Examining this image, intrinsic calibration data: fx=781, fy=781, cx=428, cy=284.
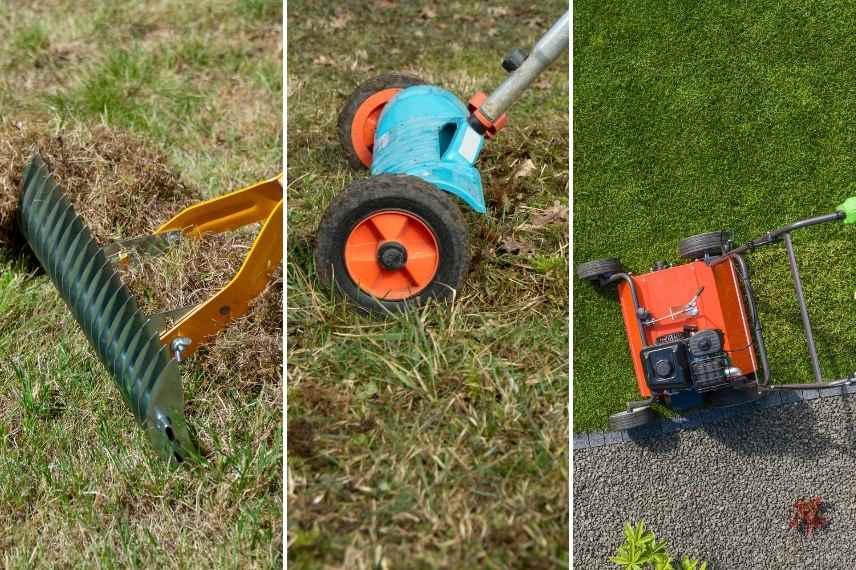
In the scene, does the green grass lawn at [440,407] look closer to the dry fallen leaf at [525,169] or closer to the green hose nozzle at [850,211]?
the dry fallen leaf at [525,169]

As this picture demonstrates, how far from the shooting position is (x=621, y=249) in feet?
12.5

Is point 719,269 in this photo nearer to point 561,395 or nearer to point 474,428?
point 561,395

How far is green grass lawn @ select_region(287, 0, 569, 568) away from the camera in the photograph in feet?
5.47

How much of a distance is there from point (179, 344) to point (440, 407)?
0.93 m

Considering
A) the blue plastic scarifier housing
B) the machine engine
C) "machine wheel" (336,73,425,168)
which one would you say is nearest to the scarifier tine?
the blue plastic scarifier housing

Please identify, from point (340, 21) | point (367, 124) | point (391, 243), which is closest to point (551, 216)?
point (367, 124)

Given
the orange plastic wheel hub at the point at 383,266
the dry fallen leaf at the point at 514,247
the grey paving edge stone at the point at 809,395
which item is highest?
the orange plastic wheel hub at the point at 383,266

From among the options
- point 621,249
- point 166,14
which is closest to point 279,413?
point 621,249

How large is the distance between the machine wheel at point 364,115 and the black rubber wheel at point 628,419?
5.34ft

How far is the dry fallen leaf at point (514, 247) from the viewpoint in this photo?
2678mm

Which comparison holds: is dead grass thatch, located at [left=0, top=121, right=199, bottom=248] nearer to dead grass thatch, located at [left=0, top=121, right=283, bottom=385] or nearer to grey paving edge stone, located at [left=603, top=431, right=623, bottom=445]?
dead grass thatch, located at [left=0, top=121, right=283, bottom=385]

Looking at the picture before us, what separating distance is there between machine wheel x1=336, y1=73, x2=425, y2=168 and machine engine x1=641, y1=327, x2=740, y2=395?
1.40 metres

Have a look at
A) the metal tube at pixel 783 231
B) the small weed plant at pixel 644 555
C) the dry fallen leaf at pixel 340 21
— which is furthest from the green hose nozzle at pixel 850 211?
the dry fallen leaf at pixel 340 21

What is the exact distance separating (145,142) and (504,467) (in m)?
2.74
